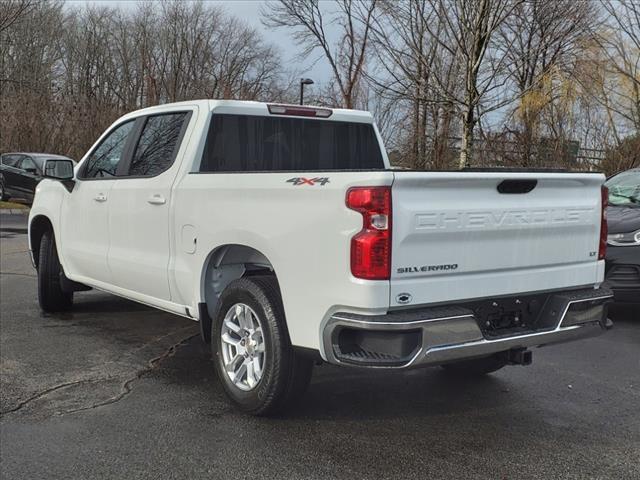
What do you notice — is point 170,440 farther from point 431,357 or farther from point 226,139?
point 226,139

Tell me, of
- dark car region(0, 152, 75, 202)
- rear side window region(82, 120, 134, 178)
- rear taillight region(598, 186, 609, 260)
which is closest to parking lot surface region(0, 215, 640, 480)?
rear taillight region(598, 186, 609, 260)

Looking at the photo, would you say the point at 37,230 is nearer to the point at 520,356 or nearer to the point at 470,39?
the point at 520,356

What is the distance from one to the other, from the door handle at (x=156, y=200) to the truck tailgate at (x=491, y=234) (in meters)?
2.12

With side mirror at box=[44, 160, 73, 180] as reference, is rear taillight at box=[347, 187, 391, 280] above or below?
below

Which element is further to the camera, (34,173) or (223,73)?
(223,73)

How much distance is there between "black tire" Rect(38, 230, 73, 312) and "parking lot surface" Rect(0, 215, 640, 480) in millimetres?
905

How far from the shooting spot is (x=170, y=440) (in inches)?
142

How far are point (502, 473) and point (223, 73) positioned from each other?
163 ft

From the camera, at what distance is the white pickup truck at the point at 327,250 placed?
10.6ft

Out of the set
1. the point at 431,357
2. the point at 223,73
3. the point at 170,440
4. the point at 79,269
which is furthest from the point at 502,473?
the point at 223,73

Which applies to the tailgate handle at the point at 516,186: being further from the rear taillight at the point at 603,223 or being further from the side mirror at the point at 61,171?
the side mirror at the point at 61,171

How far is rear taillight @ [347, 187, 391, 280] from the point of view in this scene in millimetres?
3127

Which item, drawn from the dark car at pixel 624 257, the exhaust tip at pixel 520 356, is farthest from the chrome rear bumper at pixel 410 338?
the dark car at pixel 624 257

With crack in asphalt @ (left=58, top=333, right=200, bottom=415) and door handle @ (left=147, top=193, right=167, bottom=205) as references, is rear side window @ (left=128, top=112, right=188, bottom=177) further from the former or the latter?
crack in asphalt @ (left=58, top=333, right=200, bottom=415)
